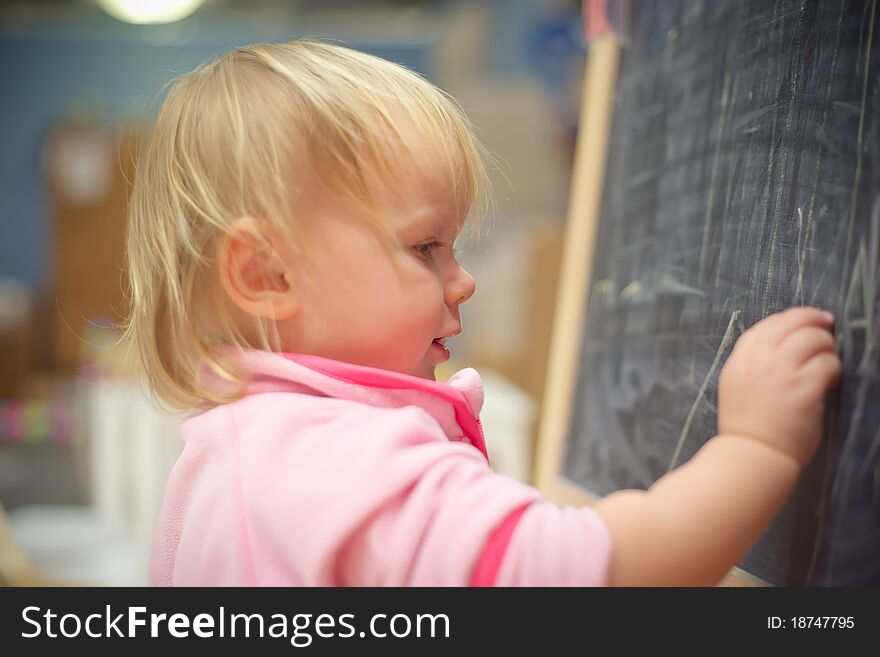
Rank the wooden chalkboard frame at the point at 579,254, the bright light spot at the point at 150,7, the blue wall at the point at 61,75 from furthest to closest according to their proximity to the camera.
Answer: the blue wall at the point at 61,75 < the bright light spot at the point at 150,7 < the wooden chalkboard frame at the point at 579,254

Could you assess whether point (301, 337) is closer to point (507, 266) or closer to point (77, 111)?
point (507, 266)

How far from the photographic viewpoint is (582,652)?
1.82ft

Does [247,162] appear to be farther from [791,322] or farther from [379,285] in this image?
[791,322]

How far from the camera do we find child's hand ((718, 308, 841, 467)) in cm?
56

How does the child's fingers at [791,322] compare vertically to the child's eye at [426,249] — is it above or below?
below

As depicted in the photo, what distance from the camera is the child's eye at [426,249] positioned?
64 centimetres

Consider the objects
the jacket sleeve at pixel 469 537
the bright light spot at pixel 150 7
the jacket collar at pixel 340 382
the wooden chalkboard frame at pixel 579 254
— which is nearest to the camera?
the jacket sleeve at pixel 469 537

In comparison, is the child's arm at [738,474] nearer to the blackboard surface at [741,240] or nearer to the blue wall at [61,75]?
the blackboard surface at [741,240]

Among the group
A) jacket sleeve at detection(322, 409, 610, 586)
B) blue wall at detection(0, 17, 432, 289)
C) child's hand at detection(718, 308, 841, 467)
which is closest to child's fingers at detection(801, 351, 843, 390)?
child's hand at detection(718, 308, 841, 467)

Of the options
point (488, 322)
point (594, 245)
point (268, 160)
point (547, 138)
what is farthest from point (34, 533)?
point (547, 138)

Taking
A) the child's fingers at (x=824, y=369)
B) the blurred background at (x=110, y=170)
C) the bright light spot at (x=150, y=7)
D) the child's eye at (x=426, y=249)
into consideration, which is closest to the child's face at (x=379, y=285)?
the child's eye at (x=426, y=249)

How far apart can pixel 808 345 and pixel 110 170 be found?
20.1ft

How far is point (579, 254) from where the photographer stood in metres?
1.08

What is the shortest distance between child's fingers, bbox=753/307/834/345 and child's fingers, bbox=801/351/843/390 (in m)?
0.02
